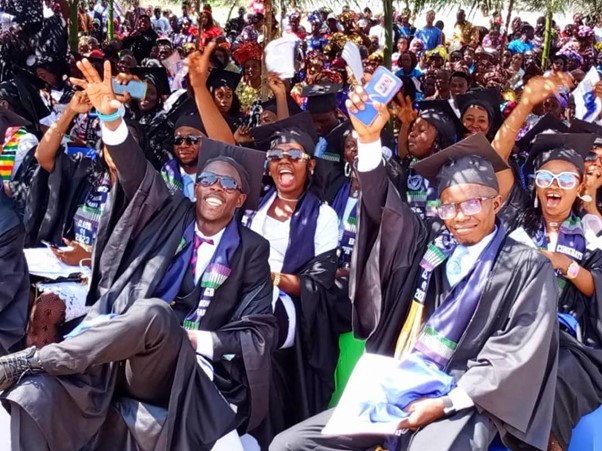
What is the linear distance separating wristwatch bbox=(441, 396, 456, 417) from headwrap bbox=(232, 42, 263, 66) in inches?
286

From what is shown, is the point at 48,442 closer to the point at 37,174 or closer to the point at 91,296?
the point at 91,296

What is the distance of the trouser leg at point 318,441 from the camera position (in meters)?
3.65

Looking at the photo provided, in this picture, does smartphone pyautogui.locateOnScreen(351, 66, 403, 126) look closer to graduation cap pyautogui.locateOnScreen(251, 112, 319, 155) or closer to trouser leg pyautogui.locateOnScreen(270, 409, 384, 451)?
graduation cap pyautogui.locateOnScreen(251, 112, 319, 155)

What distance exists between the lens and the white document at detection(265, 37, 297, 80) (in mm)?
6179

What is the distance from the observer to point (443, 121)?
5926mm

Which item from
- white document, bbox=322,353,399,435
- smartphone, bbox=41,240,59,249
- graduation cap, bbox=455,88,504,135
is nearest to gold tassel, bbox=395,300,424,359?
white document, bbox=322,353,399,435

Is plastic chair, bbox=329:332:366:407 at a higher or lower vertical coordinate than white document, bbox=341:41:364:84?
lower

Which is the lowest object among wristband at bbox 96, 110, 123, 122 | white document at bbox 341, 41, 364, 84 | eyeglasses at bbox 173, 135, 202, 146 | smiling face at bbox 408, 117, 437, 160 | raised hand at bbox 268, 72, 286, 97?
eyeglasses at bbox 173, 135, 202, 146

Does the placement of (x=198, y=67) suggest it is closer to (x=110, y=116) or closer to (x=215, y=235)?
(x=110, y=116)

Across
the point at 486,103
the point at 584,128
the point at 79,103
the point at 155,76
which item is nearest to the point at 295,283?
the point at 79,103

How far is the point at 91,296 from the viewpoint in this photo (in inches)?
170

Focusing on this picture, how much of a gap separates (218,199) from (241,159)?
0.31m

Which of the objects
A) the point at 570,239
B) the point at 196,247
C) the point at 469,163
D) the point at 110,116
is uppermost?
the point at 110,116

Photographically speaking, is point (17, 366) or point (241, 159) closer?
point (17, 366)
